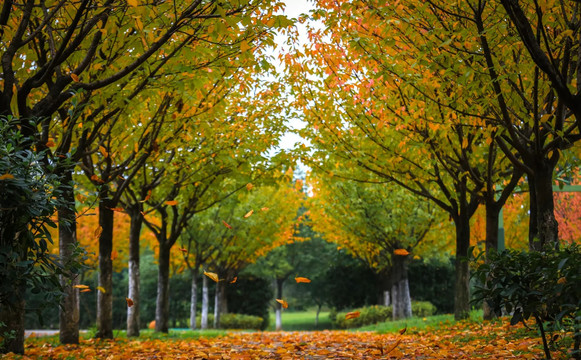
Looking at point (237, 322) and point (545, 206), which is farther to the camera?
point (237, 322)

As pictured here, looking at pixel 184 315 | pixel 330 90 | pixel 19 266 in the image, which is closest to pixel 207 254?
pixel 184 315

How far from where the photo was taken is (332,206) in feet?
66.2

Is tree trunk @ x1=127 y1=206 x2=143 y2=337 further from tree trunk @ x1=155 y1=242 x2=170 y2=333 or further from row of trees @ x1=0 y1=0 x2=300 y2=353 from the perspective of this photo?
tree trunk @ x1=155 y1=242 x2=170 y2=333

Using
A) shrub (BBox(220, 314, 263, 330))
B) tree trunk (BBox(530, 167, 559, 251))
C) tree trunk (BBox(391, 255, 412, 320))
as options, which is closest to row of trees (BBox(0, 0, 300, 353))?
tree trunk (BBox(530, 167, 559, 251))

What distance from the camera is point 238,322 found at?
29.0m

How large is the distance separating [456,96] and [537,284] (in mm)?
3959

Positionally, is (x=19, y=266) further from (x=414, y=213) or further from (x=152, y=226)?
(x=414, y=213)

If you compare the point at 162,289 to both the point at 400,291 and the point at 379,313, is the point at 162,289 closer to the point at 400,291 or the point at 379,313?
the point at 400,291

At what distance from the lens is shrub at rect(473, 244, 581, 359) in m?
3.62

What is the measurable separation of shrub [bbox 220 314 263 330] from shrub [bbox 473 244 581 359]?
25504mm

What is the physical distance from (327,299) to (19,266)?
35.9 metres

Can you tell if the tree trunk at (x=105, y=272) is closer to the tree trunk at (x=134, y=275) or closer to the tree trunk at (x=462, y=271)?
the tree trunk at (x=134, y=275)

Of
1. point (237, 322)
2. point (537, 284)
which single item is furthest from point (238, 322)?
point (537, 284)

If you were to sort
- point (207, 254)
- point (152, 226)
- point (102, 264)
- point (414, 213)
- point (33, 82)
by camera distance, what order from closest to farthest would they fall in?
point (33, 82) → point (102, 264) → point (152, 226) → point (414, 213) → point (207, 254)
